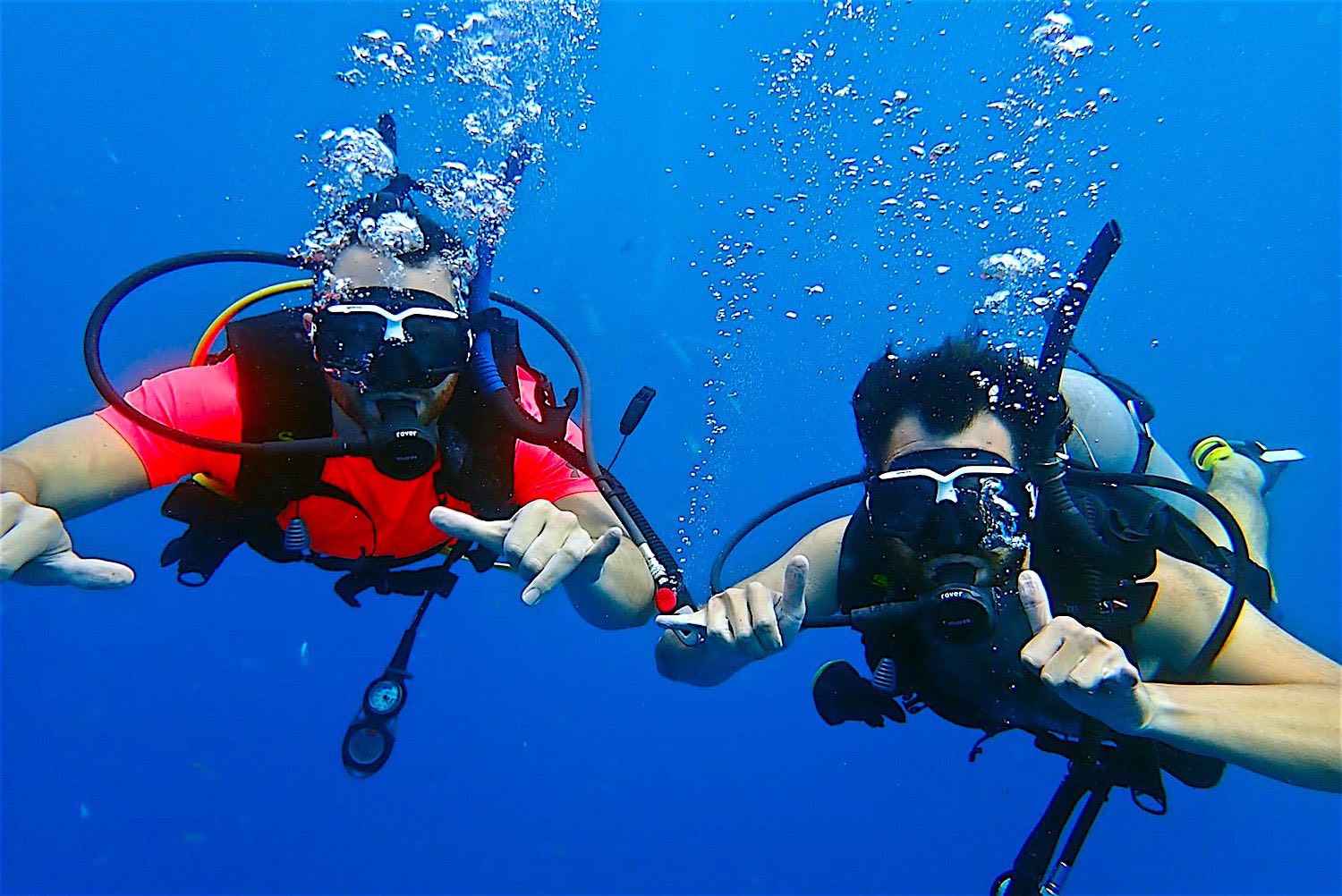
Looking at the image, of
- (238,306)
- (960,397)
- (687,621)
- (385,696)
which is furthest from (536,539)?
(238,306)

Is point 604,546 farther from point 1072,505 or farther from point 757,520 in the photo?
point 1072,505

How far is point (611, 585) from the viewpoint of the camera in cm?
328

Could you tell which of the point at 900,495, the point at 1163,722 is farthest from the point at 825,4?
the point at 1163,722

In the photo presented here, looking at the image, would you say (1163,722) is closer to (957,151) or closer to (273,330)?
(273,330)

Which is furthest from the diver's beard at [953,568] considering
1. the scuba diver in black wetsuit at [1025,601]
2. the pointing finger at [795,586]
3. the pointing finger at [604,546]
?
the pointing finger at [604,546]

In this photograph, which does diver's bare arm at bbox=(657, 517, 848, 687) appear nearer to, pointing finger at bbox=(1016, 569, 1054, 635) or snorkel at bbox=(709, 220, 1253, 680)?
snorkel at bbox=(709, 220, 1253, 680)

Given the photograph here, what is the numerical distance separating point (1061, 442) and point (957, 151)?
8889 mm

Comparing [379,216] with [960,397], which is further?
[379,216]

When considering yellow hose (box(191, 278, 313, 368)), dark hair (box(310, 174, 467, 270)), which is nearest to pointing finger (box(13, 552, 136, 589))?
yellow hose (box(191, 278, 313, 368))

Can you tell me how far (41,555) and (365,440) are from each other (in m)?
1.18

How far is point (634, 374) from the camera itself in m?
14.9

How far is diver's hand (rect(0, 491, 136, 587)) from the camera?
8.55 feet

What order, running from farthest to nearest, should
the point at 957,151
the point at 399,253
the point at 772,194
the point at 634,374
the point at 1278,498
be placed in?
1. the point at 1278,498
2. the point at 634,374
3. the point at 772,194
4. the point at 957,151
5. the point at 399,253

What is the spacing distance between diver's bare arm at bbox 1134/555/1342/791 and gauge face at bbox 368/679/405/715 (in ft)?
11.5
